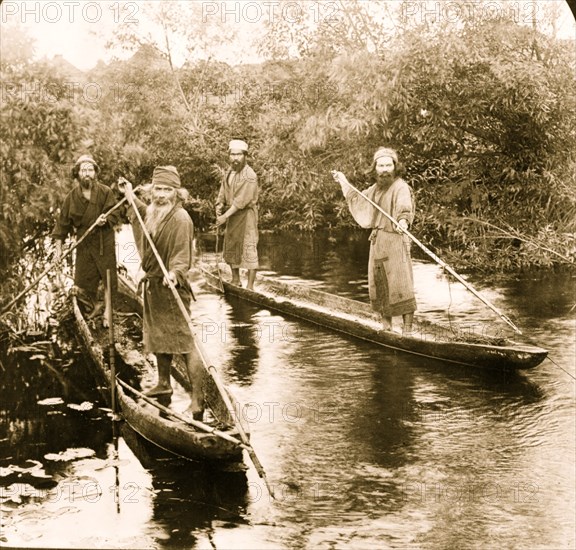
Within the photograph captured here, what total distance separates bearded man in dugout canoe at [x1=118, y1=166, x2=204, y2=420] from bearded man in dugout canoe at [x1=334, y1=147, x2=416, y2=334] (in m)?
2.23

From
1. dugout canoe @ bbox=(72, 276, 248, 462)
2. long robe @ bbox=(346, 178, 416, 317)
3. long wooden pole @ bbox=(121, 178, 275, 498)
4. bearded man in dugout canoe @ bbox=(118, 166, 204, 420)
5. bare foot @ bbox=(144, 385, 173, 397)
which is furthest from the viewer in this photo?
long robe @ bbox=(346, 178, 416, 317)

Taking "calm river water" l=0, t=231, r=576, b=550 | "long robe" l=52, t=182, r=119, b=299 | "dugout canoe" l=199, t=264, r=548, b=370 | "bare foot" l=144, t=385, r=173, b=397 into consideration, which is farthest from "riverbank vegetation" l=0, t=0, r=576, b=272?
"bare foot" l=144, t=385, r=173, b=397

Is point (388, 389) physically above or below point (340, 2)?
below

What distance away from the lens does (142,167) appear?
23.8 feet

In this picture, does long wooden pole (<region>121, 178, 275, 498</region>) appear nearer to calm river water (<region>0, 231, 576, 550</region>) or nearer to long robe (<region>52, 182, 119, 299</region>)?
calm river water (<region>0, 231, 576, 550</region>)

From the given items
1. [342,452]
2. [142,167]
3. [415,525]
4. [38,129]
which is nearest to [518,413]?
[342,452]

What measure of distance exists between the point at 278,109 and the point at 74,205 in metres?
2.19

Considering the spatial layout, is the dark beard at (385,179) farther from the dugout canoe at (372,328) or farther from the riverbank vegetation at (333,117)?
the dugout canoe at (372,328)

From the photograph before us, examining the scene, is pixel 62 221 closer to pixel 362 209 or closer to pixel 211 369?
pixel 362 209

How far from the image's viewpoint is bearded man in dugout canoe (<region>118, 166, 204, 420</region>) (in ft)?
17.8

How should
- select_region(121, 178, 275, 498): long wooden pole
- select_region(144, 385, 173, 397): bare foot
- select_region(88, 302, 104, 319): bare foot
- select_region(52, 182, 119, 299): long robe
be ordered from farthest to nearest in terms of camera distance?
select_region(88, 302, 104, 319): bare foot
select_region(52, 182, 119, 299): long robe
select_region(144, 385, 173, 397): bare foot
select_region(121, 178, 275, 498): long wooden pole

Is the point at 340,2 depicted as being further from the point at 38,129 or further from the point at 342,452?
the point at 342,452

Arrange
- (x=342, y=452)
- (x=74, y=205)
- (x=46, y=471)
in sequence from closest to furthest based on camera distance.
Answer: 1. (x=46, y=471)
2. (x=342, y=452)
3. (x=74, y=205)

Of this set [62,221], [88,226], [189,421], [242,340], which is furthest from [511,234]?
[189,421]
